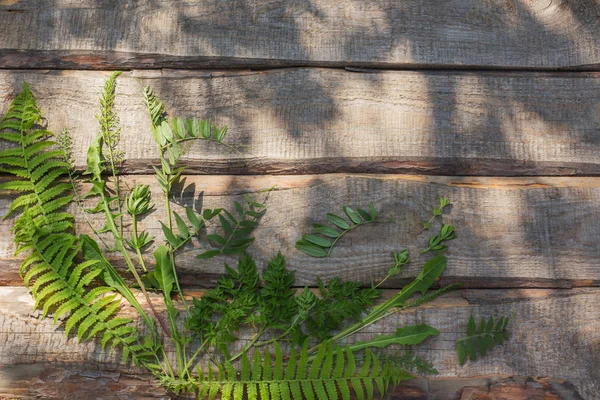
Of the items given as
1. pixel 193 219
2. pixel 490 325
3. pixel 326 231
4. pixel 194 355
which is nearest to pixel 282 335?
pixel 194 355

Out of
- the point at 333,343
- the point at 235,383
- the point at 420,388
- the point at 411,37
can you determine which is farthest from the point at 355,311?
the point at 411,37

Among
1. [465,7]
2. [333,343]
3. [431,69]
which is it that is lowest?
[333,343]

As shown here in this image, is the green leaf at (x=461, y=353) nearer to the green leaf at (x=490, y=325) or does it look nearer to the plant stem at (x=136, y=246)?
the green leaf at (x=490, y=325)

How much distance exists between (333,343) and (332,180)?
1.97 ft

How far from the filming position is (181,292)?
2.21 metres

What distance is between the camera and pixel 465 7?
255 centimetres

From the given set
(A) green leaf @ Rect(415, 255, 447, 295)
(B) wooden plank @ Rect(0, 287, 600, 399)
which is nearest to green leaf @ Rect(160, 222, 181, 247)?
(B) wooden plank @ Rect(0, 287, 600, 399)

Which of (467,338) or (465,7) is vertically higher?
(465,7)

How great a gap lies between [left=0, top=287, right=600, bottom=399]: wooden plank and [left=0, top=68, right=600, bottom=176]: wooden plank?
19.3 inches

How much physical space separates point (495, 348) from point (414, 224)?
0.52 meters

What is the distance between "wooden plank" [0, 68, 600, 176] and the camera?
2.37m

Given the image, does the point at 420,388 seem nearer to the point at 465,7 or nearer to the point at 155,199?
the point at 155,199

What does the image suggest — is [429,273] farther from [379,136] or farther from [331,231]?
[379,136]

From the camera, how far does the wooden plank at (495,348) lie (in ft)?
7.06
